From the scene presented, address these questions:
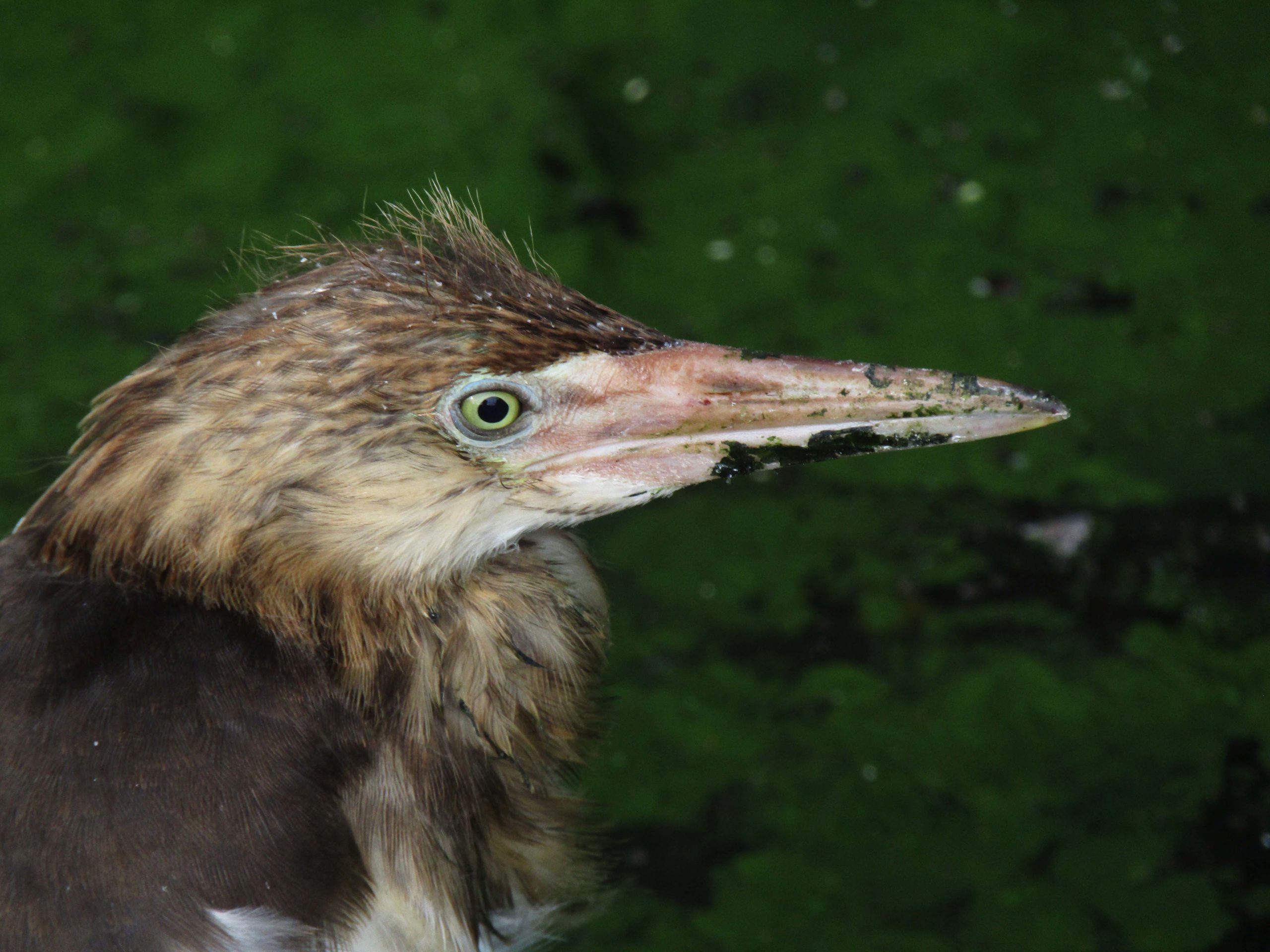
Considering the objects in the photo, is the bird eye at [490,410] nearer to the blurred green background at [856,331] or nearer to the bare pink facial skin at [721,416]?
the bare pink facial skin at [721,416]

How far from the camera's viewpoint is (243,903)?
6.47 feet

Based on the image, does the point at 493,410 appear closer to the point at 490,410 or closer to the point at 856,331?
the point at 490,410

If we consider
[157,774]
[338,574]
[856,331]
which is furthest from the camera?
[856,331]

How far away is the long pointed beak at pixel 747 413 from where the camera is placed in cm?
217

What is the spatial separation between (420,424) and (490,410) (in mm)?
120

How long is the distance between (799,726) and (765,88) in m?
2.88

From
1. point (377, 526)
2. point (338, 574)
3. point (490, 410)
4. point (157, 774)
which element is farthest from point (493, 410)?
point (157, 774)

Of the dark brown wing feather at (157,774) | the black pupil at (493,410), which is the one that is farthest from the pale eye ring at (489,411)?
the dark brown wing feather at (157,774)

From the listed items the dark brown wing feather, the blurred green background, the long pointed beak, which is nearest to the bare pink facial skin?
the long pointed beak

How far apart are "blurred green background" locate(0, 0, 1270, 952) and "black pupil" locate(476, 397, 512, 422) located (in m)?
0.90

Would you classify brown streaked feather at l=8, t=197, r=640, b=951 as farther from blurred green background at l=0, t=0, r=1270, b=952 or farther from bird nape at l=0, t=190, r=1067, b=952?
blurred green background at l=0, t=0, r=1270, b=952

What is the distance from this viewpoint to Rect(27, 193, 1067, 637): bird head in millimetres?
2051

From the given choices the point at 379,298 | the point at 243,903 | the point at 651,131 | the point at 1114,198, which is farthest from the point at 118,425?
the point at 1114,198

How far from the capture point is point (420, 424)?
2.05 meters
